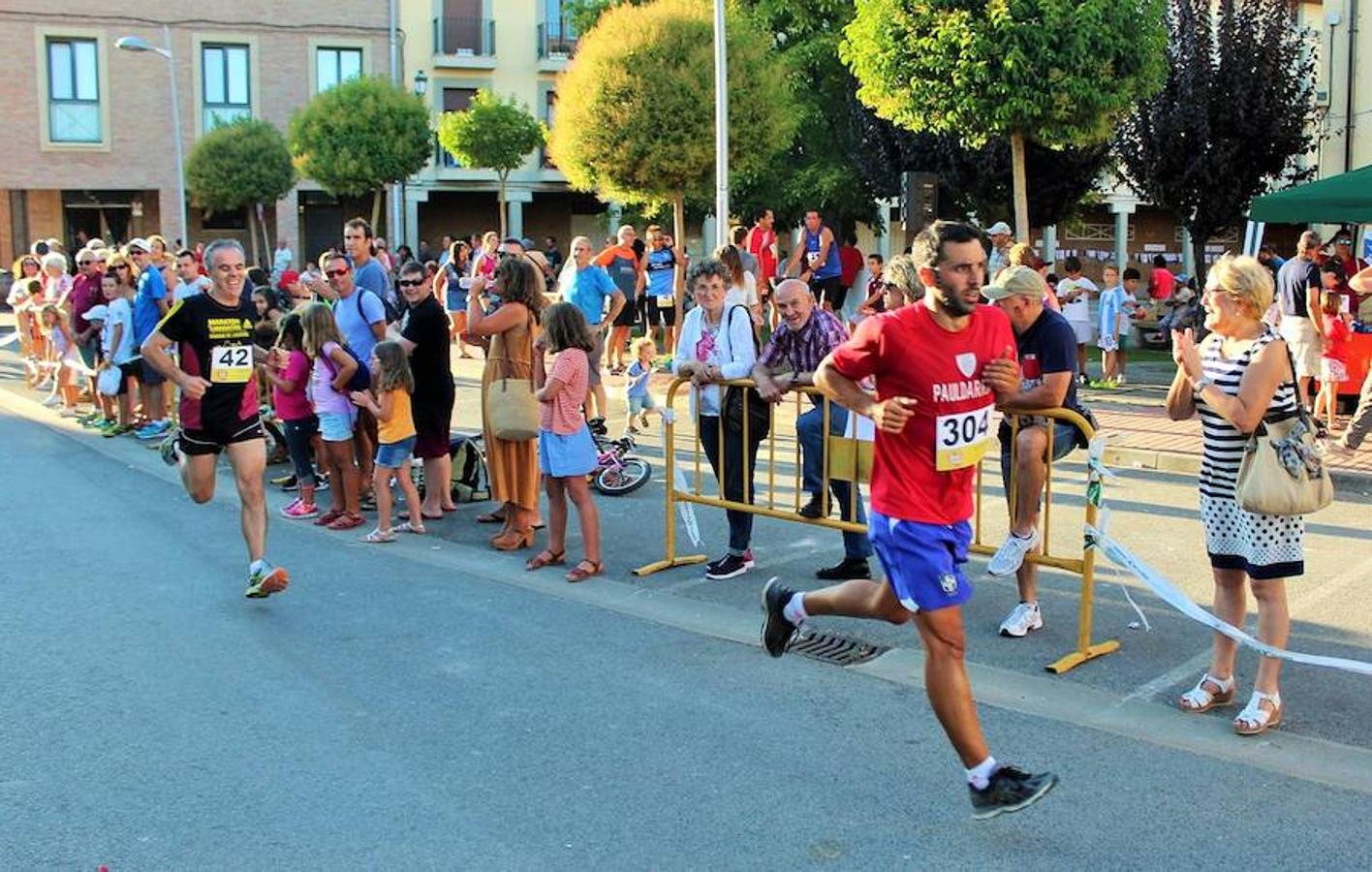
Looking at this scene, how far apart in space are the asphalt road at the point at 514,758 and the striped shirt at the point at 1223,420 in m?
1.05

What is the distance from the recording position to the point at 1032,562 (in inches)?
255

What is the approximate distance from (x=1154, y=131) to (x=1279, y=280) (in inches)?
361

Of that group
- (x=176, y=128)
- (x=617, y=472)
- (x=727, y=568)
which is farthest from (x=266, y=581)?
(x=176, y=128)

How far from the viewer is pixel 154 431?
14.1 metres

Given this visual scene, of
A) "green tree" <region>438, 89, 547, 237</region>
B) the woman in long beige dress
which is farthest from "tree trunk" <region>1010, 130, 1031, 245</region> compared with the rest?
"green tree" <region>438, 89, 547, 237</region>

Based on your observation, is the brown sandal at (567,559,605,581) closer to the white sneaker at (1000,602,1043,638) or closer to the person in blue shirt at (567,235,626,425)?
the white sneaker at (1000,602,1043,638)

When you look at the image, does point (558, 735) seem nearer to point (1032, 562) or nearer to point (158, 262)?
point (1032, 562)

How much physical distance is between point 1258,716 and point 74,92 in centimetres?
4273

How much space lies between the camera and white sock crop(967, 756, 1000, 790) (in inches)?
174

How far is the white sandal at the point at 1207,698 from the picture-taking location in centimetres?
553

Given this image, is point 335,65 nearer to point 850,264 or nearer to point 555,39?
point 555,39

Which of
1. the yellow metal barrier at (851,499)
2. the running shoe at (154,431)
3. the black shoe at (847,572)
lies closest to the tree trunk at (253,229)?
the running shoe at (154,431)

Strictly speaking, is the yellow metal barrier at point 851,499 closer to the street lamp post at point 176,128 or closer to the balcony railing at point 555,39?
the street lamp post at point 176,128

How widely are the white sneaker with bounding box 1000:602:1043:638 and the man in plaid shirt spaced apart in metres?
1.13
